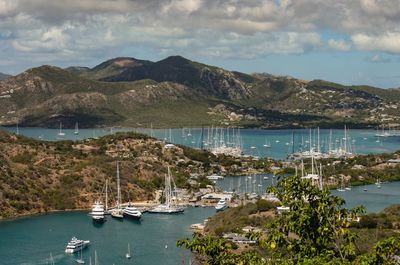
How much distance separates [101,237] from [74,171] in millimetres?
28018

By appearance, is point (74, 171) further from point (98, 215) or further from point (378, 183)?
point (378, 183)

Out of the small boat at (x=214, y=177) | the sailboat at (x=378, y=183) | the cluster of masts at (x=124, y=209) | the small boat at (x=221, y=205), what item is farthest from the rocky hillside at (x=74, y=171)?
the sailboat at (x=378, y=183)

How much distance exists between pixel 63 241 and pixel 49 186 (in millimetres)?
25232

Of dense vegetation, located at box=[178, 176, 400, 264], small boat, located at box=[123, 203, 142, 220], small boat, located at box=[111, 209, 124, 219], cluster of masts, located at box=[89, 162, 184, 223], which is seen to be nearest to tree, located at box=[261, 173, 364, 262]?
dense vegetation, located at box=[178, 176, 400, 264]

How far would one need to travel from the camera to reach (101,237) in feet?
230

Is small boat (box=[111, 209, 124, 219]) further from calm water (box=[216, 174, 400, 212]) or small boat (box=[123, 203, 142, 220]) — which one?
calm water (box=[216, 174, 400, 212])

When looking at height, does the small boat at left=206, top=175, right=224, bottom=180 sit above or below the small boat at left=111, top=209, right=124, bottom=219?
above

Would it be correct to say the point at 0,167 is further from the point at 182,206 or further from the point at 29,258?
the point at 29,258

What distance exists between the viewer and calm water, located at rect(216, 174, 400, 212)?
91.3m

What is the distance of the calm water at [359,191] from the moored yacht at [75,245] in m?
40.5

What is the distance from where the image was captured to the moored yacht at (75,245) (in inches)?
2452

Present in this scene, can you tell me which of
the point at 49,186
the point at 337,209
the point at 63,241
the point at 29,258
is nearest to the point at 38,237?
the point at 63,241

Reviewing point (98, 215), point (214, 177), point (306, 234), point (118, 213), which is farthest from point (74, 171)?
point (306, 234)

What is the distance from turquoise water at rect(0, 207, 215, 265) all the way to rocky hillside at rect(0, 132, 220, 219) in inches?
189
